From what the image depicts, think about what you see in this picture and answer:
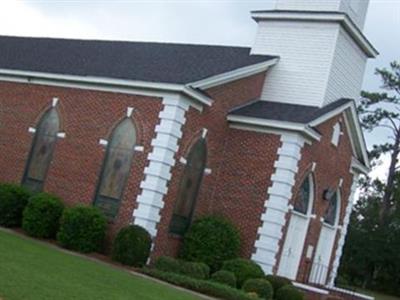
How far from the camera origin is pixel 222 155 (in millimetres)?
24312

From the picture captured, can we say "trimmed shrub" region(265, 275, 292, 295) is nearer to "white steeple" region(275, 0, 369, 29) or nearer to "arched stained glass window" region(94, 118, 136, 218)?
"arched stained glass window" region(94, 118, 136, 218)

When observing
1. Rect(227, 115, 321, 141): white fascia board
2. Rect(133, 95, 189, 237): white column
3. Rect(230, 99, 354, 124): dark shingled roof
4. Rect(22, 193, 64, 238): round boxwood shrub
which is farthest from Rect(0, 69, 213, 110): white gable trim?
Rect(22, 193, 64, 238): round boxwood shrub

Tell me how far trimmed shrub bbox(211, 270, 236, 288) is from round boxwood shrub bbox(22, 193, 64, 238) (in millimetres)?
5404

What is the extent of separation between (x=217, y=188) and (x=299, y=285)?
4.14 meters

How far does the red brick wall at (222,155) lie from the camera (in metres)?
22.7

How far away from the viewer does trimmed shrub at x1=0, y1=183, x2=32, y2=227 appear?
23.2 meters

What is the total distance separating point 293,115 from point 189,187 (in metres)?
4.14

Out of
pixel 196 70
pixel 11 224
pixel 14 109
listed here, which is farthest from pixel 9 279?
pixel 14 109

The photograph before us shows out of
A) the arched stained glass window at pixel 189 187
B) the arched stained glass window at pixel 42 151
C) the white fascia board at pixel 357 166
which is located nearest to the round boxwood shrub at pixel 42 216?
the arched stained glass window at pixel 42 151

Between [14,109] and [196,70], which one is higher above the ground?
[196,70]

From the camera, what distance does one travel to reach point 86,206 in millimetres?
21656

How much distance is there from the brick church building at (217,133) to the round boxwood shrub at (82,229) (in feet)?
2.78

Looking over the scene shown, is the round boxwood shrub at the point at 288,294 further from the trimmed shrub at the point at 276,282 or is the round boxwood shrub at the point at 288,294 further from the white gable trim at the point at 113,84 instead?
the white gable trim at the point at 113,84

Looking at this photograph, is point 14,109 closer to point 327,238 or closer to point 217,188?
point 217,188
